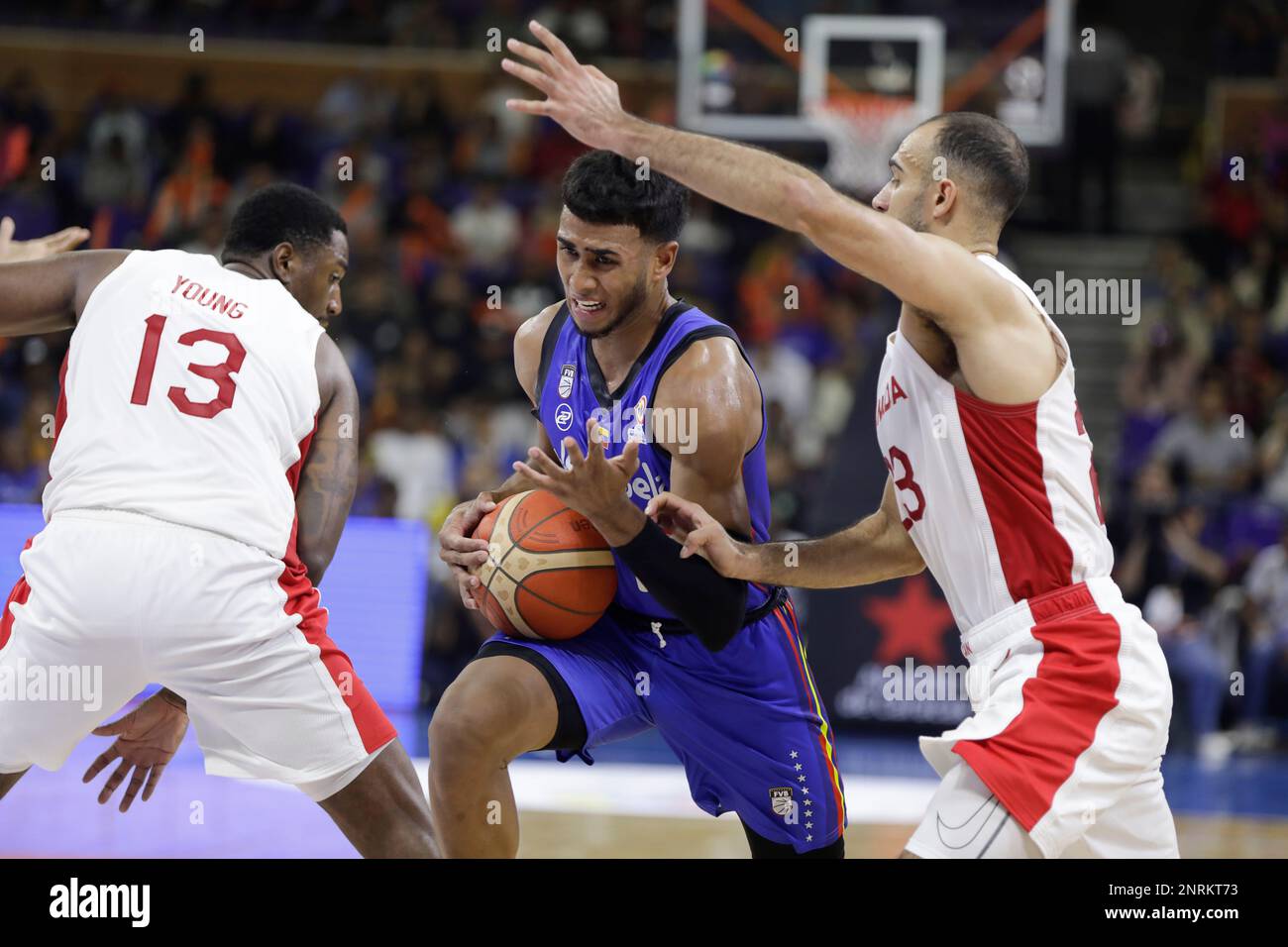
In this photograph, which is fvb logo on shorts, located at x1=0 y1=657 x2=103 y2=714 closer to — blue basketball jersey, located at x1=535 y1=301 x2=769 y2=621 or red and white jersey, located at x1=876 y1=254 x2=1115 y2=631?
blue basketball jersey, located at x1=535 y1=301 x2=769 y2=621

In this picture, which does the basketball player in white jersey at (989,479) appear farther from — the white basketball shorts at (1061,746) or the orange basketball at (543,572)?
the orange basketball at (543,572)

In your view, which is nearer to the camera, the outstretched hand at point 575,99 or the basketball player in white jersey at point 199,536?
the outstretched hand at point 575,99

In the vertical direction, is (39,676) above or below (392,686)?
above

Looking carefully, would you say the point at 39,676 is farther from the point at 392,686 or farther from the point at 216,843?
the point at 392,686

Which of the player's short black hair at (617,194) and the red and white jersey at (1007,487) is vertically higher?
the player's short black hair at (617,194)

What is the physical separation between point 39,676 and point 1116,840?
250 cm

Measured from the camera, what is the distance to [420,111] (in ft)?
47.2

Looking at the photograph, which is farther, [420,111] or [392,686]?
[420,111]

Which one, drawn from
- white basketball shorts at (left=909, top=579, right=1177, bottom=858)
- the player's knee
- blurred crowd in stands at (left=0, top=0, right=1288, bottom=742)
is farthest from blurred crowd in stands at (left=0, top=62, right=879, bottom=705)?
white basketball shorts at (left=909, top=579, right=1177, bottom=858)

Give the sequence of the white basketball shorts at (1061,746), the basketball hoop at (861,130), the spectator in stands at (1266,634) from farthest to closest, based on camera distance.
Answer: the basketball hoop at (861,130)
the spectator in stands at (1266,634)
the white basketball shorts at (1061,746)

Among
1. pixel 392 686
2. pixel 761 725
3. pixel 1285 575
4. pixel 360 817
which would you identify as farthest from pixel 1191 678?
pixel 360 817

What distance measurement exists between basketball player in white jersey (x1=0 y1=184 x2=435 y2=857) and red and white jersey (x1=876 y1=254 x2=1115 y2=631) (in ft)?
4.88

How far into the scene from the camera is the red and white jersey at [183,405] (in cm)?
362

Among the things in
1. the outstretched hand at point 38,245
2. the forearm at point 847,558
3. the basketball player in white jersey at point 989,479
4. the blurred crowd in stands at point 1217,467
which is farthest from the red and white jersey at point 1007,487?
the blurred crowd in stands at point 1217,467
